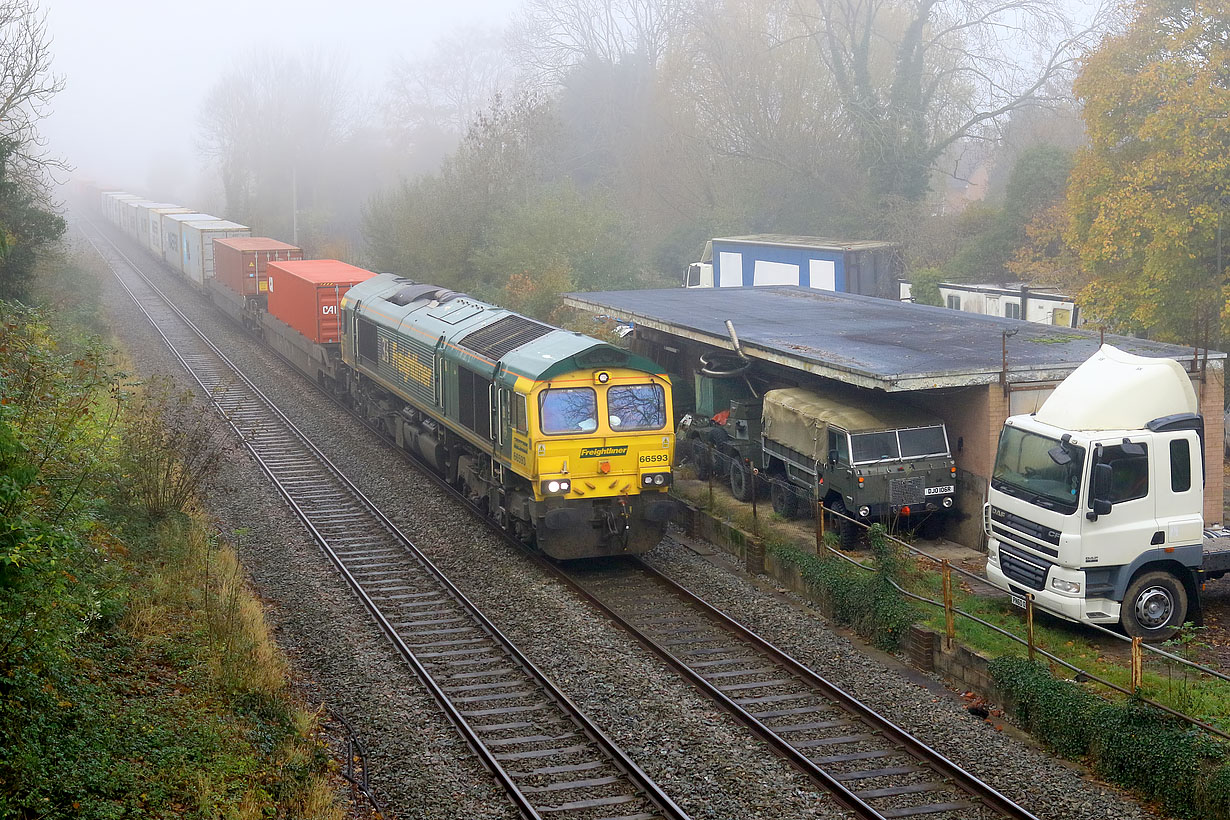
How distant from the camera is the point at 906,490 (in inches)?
607

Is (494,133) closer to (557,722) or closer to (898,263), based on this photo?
(898,263)

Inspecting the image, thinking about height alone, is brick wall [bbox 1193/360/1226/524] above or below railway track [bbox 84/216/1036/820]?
above

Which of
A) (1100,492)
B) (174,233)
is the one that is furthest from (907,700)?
(174,233)

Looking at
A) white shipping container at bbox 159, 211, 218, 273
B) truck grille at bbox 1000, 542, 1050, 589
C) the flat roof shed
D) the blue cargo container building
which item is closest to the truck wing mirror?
truck grille at bbox 1000, 542, 1050, 589

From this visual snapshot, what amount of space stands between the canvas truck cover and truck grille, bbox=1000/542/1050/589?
3247 millimetres

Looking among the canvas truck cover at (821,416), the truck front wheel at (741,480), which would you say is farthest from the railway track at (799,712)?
the truck front wheel at (741,480)

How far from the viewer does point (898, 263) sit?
125ft

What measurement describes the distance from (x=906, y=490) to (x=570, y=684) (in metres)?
6.13

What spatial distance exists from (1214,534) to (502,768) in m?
8.80

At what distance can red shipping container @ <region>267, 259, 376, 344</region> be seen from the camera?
2698cm

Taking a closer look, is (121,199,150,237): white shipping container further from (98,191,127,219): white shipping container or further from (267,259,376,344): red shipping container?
(267,259,376,344): red shipping container

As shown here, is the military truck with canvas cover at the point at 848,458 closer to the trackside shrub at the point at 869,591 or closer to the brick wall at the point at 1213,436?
the trackside shrub at the point at 869,591

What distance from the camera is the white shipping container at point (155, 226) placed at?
57438 mm

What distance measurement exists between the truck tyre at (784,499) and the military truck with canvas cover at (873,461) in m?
0.27
